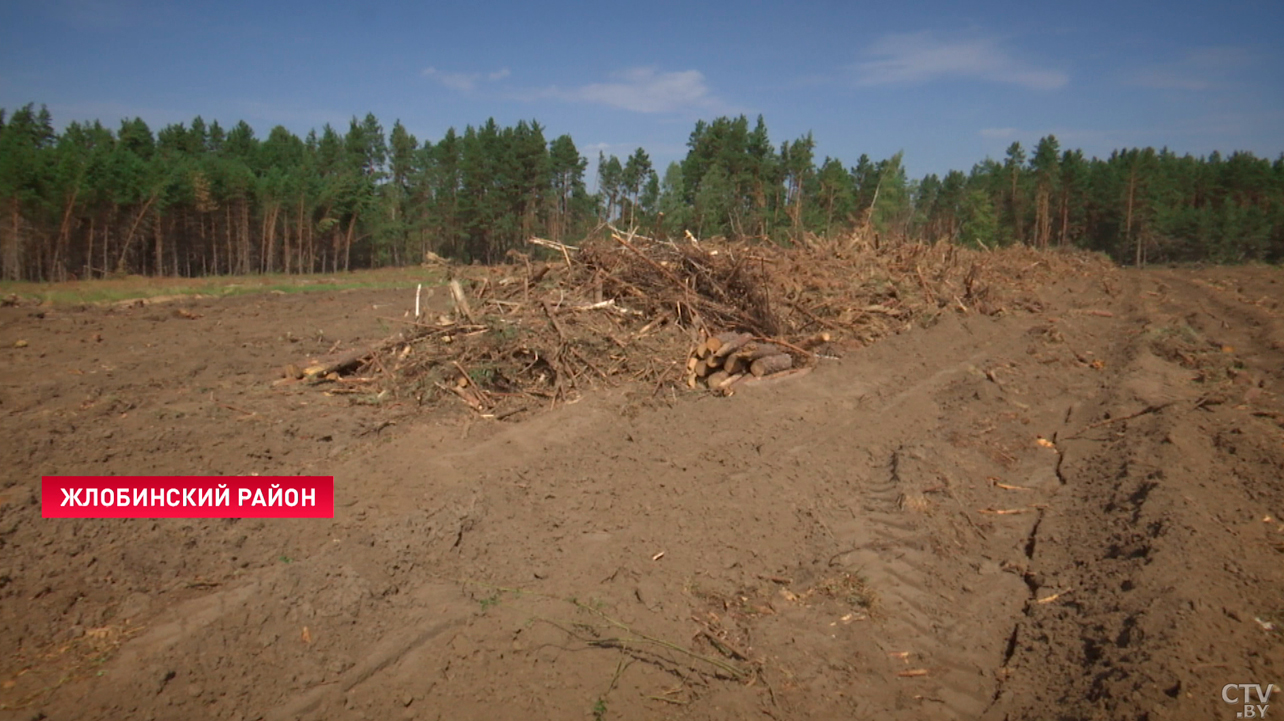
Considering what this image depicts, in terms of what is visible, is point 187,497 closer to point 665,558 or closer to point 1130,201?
point 665,558

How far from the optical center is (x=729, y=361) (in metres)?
9.54

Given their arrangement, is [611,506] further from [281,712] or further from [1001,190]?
[1001,190]

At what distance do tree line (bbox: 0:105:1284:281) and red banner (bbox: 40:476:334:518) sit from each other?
67.6 feet

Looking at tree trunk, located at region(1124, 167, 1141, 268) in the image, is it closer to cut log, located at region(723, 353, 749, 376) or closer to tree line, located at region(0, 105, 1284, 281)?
tree line, located at region(0, 105, 1284, 281)

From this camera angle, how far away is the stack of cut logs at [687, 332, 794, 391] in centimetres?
948

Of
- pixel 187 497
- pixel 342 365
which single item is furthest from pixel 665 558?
pixel 342 365

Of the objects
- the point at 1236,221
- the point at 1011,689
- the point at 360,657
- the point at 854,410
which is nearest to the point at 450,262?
the point at 854,410

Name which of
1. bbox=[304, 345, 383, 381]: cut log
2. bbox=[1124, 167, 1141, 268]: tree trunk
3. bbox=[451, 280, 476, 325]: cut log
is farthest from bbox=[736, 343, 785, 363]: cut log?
bbox=[1124, 167, 1141, 268]: tree trunk

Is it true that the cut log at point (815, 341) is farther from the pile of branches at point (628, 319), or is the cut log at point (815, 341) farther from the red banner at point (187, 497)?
the red banner at point (187, 497)

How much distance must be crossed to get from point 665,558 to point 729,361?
462 cm

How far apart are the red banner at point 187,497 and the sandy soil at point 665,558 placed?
0.61 ft

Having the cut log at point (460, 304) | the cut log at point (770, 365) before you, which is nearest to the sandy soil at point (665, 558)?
the cut log at point (770, 365)

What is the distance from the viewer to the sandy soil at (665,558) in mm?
3781

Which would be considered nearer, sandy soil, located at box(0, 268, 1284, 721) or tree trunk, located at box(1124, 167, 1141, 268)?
sandy soil, located at box(0, 268, 1284, 721)
